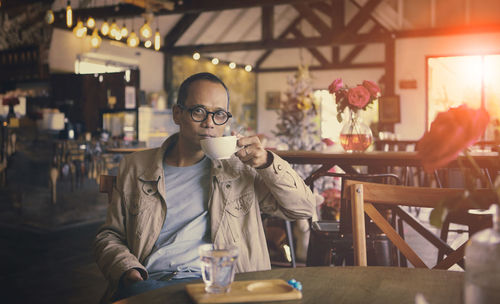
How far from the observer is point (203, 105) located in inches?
66.1

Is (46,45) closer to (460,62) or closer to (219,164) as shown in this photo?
(219,164)

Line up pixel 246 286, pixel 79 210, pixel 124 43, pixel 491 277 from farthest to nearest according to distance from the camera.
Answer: pixel 124 43
pixel 79 210
pixel 246 286
pixel 491 277

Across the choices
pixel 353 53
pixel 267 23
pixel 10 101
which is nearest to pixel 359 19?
pixel 267 23

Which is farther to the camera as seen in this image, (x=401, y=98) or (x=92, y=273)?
(x=401, y=98)

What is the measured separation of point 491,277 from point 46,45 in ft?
28.2

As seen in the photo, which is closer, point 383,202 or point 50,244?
point 383,202

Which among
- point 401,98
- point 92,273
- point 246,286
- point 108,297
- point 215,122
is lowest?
point 92,273

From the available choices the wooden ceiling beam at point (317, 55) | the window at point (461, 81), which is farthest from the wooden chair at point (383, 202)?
the wooden ceiling beam at point (317, 55)

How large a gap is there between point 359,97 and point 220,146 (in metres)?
1.87

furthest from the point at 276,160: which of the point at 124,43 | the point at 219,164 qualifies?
the point at 124,43

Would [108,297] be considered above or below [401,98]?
below

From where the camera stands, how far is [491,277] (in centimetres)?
64

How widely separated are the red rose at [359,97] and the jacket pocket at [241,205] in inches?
63.1

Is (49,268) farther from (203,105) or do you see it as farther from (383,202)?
(383,202)
